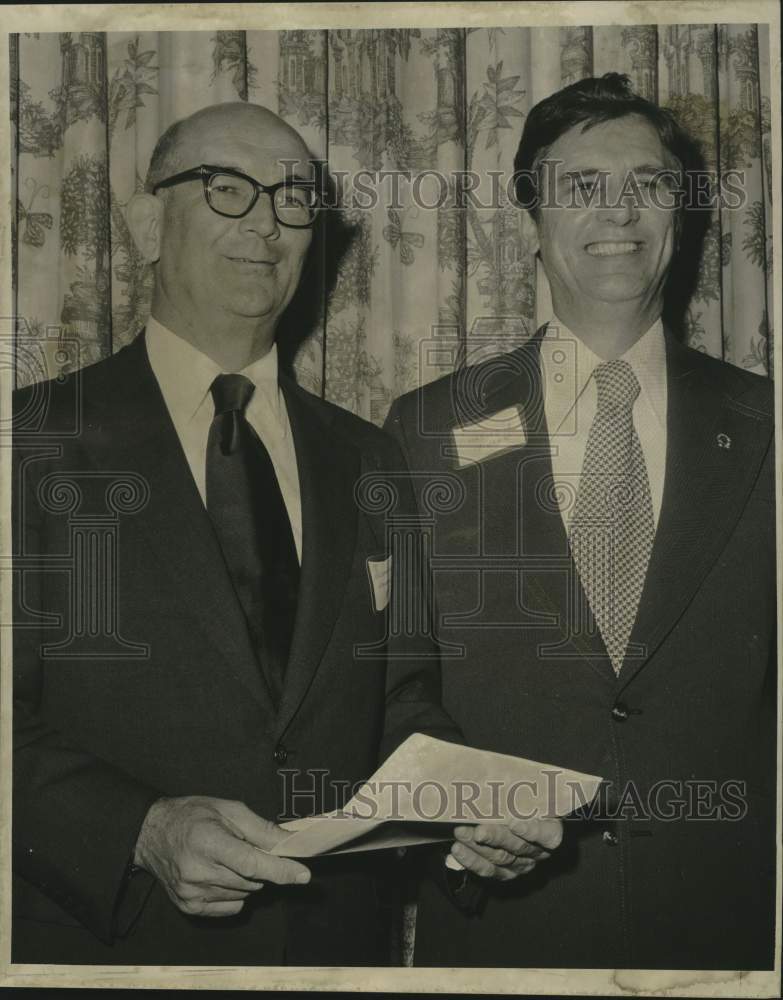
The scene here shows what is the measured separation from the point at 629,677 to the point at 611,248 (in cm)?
68

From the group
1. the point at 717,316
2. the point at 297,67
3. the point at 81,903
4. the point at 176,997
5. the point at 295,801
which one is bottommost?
the point at 176,997

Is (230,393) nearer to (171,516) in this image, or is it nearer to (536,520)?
(171,516)

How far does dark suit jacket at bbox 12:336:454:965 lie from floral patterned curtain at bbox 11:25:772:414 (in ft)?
0.43

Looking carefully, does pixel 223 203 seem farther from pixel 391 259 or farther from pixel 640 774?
pixel 640 774

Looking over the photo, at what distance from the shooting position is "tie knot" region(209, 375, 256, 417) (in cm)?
176

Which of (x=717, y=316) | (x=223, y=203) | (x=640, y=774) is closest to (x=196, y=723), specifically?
(x=640, y=774)

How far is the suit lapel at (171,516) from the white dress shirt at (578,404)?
0.55m

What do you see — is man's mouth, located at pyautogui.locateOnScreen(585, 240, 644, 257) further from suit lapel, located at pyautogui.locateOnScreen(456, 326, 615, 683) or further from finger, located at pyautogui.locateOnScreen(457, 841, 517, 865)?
finger, located at pyautogui.locateOnScreen(457, 841, 517, 865)

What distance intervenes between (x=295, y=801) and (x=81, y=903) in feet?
1.17

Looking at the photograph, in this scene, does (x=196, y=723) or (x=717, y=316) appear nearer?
(x=196, y=723)

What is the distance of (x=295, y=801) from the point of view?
5.70 ft

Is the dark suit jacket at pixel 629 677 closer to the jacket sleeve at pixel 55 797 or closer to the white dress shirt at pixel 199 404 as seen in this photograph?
the white dress shirt at pixel 199 404

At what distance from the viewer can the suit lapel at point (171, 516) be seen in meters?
1.70

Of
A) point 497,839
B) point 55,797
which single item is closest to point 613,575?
point 497,839
